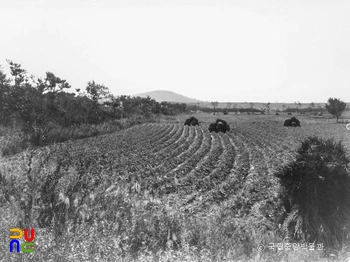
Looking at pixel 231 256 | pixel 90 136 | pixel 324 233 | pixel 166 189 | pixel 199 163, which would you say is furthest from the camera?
pixel 90 136

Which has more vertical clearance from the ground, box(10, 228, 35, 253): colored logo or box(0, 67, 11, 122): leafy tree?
box(0, 67, 11, 122): leafy tree

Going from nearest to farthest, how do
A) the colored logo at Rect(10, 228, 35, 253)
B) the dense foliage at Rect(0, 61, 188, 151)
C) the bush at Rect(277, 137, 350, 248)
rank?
the colored logo at Rect(10, 228, 35, 253) < the bush at Rect(277, 137, 350, 248) < the dense foliage at Rect(0, 61, 188, 151)

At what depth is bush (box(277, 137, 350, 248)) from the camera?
22.1ft

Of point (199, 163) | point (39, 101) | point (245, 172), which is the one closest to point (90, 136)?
point (39, 101)

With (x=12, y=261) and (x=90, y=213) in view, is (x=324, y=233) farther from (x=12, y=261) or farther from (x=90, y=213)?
(x=12, y=261)

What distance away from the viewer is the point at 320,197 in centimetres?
701

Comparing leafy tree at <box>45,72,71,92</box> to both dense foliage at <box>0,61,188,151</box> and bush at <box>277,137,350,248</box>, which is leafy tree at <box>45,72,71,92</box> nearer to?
dense foliage at <box>0,61,188,151</box>

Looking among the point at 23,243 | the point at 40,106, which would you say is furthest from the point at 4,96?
the point at 23,243

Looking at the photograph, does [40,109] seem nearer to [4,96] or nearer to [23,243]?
[4,96]

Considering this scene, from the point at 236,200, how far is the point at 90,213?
21.7 ft

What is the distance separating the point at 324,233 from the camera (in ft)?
21.7

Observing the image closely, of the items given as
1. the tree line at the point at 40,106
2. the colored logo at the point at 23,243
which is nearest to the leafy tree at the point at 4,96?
the tree line at the point at 40,106

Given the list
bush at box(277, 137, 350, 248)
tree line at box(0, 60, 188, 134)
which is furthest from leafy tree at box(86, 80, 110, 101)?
bush at box(277, 137, 350, 248)

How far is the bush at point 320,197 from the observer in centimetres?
672
